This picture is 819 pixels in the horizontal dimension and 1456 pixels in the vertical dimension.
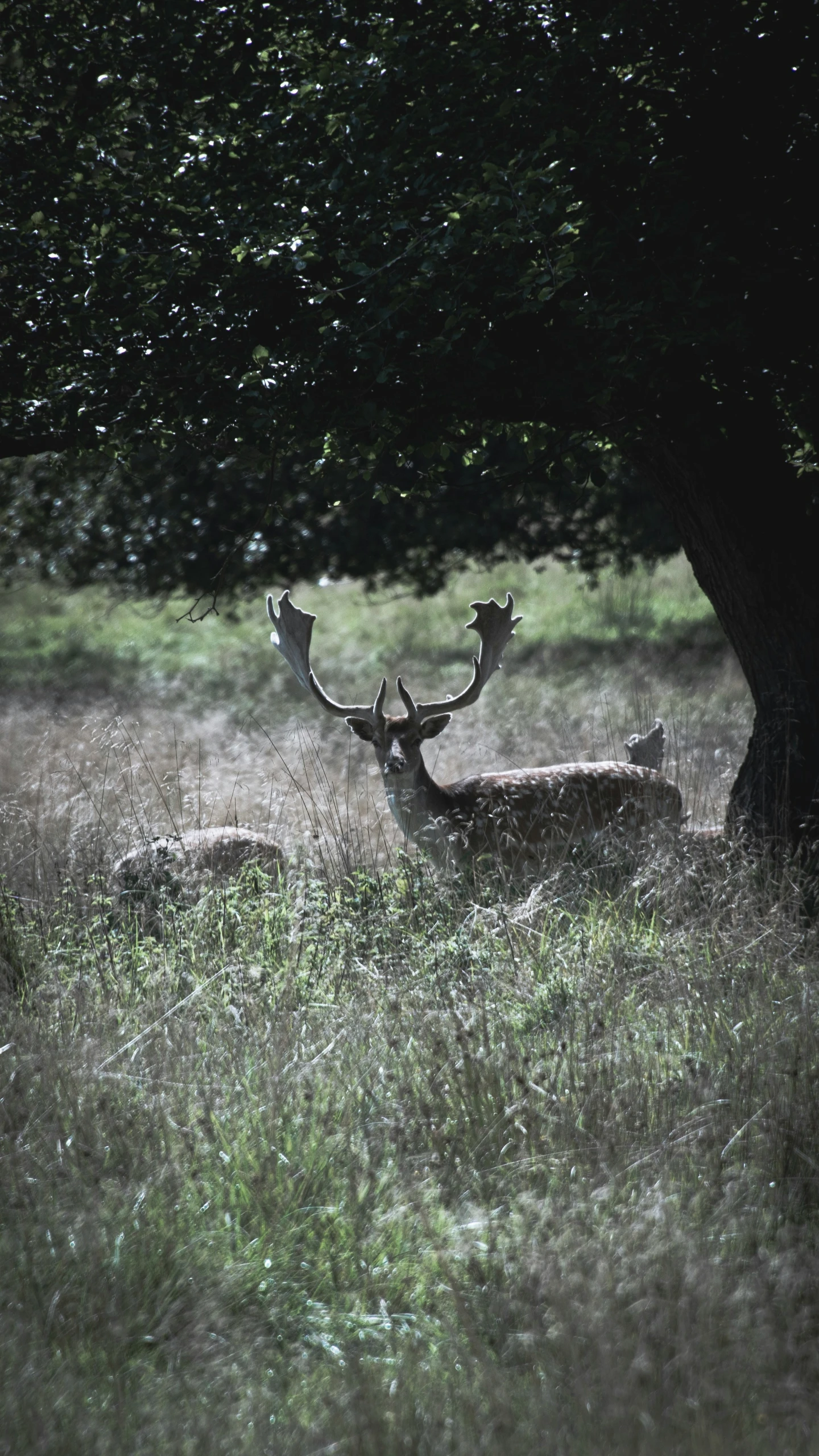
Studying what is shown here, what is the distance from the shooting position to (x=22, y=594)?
25078 millimetres

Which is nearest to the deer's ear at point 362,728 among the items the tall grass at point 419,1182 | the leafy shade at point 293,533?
the tall grass at point 419,1182

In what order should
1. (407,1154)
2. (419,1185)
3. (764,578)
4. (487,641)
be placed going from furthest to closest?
(487,641) < (764,578) < (407,1154) < (419,1185)

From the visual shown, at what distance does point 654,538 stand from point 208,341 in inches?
493

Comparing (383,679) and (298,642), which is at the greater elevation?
(298,642)

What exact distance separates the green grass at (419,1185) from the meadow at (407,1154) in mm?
11

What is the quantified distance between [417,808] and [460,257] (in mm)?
2713

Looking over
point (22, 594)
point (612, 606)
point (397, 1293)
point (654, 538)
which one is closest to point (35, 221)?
point (397, 1293)

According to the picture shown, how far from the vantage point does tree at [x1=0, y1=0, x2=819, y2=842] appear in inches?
203

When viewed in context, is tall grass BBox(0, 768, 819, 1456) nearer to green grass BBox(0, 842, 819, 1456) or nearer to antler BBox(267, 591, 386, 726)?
green grass BBox(0, 842, 819, 1456)

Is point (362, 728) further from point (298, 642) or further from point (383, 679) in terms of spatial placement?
point (298, 642)

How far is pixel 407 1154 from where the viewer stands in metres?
3.55

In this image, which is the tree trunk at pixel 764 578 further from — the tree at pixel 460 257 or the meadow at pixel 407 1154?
the meadow at pixel 407 1154

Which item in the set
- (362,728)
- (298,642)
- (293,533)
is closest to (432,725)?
(362,728)

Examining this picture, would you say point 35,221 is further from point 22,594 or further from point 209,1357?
point 22,594
